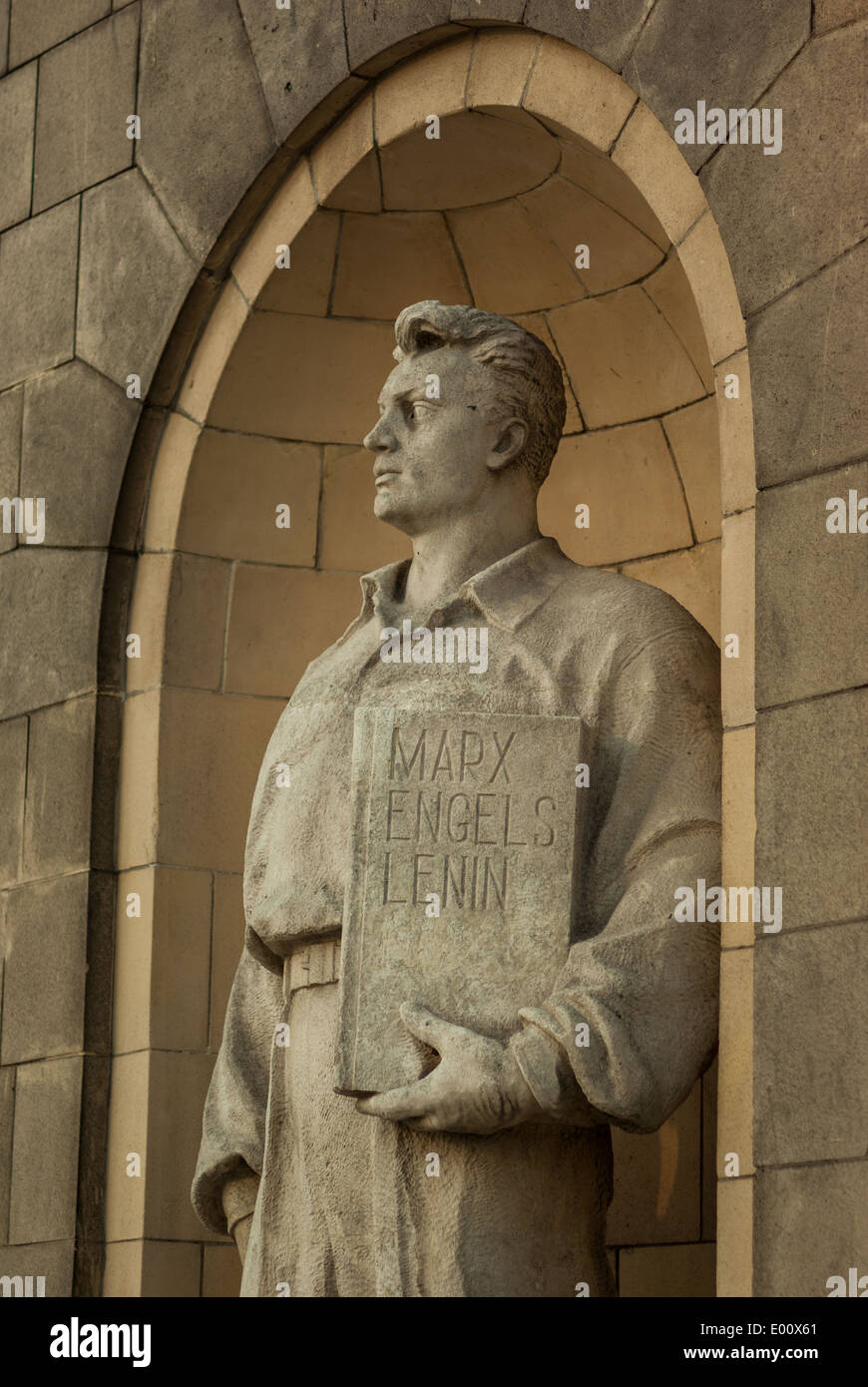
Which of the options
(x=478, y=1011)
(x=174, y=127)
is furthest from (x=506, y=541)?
(x=174, y=127)

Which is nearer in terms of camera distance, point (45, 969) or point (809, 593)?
point (809, 593)

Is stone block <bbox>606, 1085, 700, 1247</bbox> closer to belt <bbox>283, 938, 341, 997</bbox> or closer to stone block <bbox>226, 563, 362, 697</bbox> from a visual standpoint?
belt <bbox>283, 938, 341, 997</bbox>

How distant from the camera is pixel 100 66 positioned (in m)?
7.83

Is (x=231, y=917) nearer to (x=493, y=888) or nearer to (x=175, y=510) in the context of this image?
(x=175, y=510)

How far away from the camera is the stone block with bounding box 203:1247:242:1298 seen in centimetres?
713

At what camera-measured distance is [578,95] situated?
21.0 feet

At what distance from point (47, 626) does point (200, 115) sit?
1540 mm

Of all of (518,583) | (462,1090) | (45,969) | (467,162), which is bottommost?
(462,1090)

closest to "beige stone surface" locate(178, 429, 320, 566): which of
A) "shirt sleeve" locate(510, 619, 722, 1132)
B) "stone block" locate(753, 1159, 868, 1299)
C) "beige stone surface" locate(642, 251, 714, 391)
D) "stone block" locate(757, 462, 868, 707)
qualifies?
"beige stone surface" locate(642, 251, 714, 391)

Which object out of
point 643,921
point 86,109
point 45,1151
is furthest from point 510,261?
point 45,1151

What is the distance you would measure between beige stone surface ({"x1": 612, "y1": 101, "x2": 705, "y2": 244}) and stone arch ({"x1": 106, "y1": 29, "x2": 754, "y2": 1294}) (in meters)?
0.46

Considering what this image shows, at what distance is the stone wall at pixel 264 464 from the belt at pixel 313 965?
3.16ft

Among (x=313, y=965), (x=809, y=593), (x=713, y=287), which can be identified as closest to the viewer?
(x=809, y=593)

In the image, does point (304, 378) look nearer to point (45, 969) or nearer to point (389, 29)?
point (389, 29)
